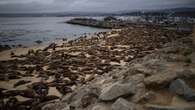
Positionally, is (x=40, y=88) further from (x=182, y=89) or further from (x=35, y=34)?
(x=35, y=34)

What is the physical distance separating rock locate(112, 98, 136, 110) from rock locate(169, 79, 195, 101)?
0.91 metres

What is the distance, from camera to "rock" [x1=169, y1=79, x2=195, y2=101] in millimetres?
5094

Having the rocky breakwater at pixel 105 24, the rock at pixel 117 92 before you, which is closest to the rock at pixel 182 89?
the rock at pixel 117 92

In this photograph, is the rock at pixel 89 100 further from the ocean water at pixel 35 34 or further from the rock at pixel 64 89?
the ocean water at pixel 35 34

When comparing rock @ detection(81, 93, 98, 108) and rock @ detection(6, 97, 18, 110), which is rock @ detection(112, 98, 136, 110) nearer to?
rock @ detection(81, 93, 98, 108)

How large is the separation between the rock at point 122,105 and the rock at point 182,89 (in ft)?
2.97

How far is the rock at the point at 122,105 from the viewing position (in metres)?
5.10

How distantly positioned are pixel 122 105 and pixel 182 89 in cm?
122

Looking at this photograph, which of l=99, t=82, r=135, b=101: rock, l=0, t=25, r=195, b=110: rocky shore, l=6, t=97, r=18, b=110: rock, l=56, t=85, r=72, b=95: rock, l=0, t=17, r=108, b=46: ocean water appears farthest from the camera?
l=0, t=17, r=108, b=46: ocean water

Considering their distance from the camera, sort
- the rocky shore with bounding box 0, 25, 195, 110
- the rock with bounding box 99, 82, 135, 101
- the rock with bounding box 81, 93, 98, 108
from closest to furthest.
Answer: the rocky shore with bounding box 0, 25, 195, 110, the rock with bounding box 99, 82, 135, 101, the rock with bounding box 81, 93, 98, 108

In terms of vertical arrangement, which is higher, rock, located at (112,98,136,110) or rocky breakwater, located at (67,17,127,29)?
rock, located at (112,98,136,110)

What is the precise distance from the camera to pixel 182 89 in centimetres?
526

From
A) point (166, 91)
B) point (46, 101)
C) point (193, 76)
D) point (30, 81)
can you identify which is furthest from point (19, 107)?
point (193, 76)

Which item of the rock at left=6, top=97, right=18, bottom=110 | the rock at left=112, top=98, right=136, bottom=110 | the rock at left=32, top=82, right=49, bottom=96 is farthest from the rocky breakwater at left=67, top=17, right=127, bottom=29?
the rock at left=112, top=98, right=136, bottom=110
